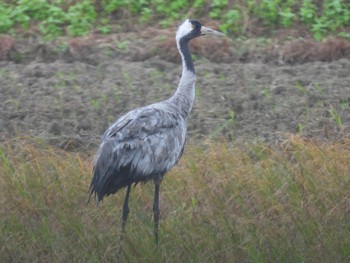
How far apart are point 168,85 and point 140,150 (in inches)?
118

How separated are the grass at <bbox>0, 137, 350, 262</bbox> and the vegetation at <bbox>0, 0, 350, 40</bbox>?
129 inches

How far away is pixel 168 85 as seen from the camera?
11.6 metres

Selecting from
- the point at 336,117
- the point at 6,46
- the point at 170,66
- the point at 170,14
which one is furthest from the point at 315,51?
the point at 6,46

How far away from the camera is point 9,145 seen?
9.80 metres

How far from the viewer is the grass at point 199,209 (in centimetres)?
793

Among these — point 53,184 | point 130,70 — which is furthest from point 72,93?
point 53,184

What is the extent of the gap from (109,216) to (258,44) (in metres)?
4.24

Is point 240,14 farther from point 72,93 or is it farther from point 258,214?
point 258,214

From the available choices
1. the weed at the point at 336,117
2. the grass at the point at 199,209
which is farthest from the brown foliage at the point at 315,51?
the grass at the point at 199,209

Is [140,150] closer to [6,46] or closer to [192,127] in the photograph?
[192,127]

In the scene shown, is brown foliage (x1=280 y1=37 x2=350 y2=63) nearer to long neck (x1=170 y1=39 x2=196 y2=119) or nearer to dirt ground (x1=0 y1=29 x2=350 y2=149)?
dirt ground (x1=0 y1=29 x2=350 y2=149)

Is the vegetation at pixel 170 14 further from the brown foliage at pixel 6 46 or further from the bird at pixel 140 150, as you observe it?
the bird at pixel 140 150

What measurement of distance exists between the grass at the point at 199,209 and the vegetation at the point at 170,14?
3.29m

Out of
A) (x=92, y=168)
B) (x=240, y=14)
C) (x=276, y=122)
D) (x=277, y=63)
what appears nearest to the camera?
(x=92, y=168)
